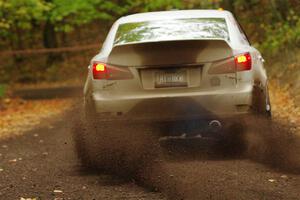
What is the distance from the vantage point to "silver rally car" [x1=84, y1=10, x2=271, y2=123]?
710 centimetres

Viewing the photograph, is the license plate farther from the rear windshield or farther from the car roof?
the car roof

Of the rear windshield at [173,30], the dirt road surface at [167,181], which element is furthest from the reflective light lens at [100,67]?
the dirt road surface at [167,181]

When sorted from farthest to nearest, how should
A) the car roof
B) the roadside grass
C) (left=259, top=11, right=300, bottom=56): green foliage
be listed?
(left=259, top=11, right=300, bottom=56): green foliage
the roadside grass
the car roof

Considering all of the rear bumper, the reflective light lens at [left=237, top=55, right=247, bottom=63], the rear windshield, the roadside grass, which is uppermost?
the rear windshield

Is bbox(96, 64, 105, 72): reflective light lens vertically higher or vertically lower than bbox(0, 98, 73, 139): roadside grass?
higher

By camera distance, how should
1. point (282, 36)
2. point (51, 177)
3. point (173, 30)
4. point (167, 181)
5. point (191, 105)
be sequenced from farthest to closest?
1. point (282, 36)
2. point (173, 30)
3. point (51, 177)
4. point (191, 105)
5. point (167, 181)

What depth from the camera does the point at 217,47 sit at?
7.14 metres

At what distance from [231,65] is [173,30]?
84cm

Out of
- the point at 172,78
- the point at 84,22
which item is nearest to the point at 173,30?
the point at 172,78

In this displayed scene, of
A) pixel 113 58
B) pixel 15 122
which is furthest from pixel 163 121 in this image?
pixel 15 122

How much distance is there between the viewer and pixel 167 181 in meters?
6.51

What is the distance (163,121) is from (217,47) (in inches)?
38.3

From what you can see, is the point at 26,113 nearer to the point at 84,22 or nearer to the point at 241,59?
the point at 84,22

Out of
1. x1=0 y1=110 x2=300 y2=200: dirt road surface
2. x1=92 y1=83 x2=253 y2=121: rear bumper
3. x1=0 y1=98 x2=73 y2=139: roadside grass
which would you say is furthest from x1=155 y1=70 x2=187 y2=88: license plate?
x1=0 y1=98 x2=73 y2=139: roadside grass
